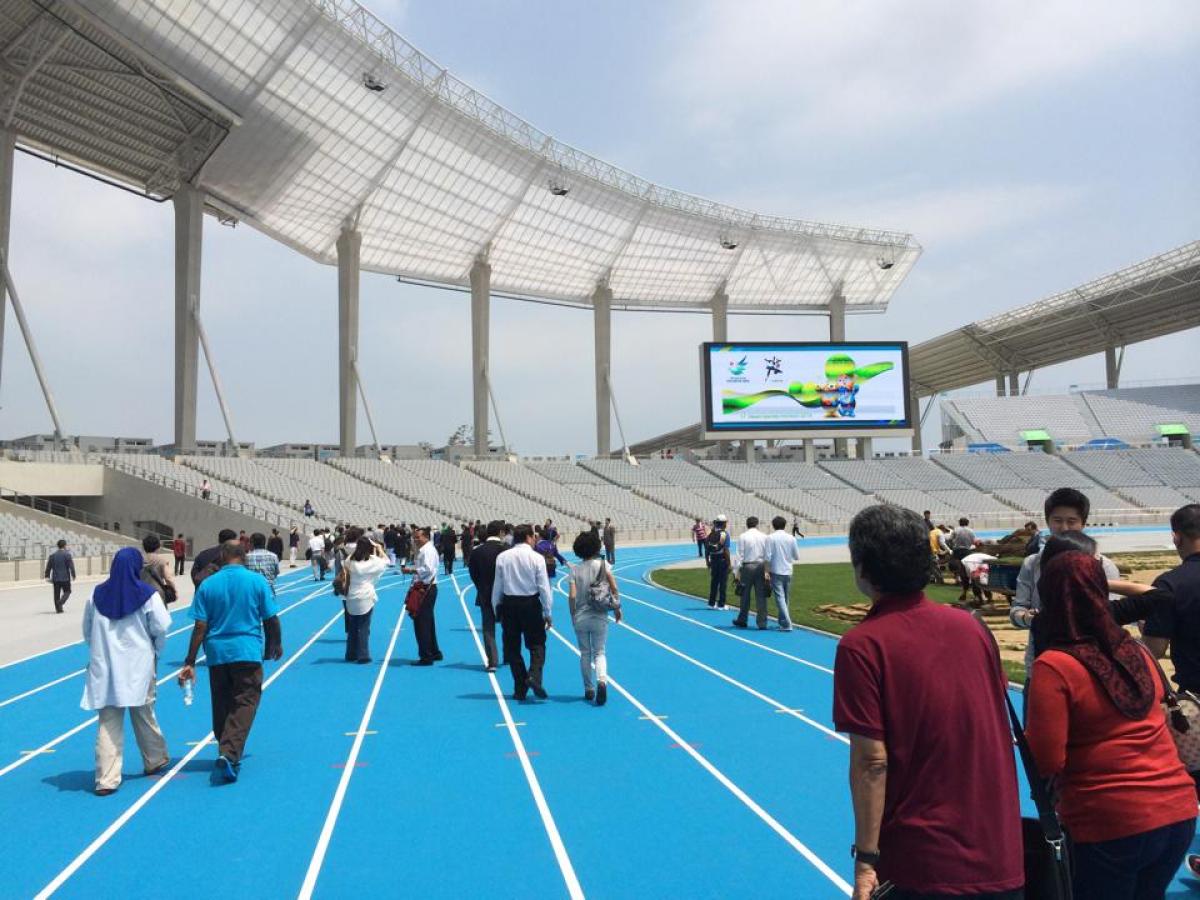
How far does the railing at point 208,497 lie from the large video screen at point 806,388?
29.1 m

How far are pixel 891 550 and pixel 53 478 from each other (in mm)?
44093

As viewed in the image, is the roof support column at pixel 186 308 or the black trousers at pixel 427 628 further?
the roof support column at pixel 186 308

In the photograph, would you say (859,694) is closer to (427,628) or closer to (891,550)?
(891,550)

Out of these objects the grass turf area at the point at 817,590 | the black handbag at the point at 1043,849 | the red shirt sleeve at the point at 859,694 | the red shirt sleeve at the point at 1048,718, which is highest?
the red shirt sleeve at the point at 859,694

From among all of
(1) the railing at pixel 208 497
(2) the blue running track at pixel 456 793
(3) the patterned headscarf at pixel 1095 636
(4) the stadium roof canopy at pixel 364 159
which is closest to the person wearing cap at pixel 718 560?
(2) the blue running track at pixel 456 793

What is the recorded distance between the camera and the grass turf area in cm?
1479

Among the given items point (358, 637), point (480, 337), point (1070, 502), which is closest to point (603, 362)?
point (480, 337)

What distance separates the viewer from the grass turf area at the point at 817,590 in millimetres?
14794

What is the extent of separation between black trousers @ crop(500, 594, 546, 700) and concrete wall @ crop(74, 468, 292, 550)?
30.3 meters

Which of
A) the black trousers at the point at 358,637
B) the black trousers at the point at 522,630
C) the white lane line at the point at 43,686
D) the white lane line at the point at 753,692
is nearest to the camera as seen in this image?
the white lane line at the point at 753,692

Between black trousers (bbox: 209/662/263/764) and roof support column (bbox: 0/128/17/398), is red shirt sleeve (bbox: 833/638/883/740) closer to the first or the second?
black trousers (bbox: 209/662/263/764)

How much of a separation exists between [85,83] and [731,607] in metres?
37.1

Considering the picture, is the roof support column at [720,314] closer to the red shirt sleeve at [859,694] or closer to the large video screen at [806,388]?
the large video screen at [806,388]

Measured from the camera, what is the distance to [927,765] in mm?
2607
